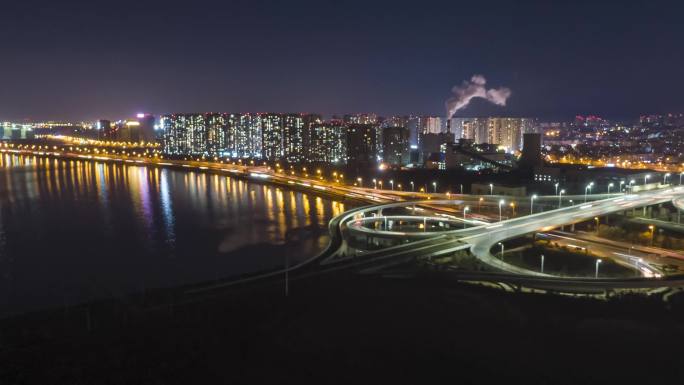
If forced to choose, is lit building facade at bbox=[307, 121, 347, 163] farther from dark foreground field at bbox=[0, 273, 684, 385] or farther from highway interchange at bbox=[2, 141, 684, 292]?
dark foreground field at bbox=[0, 273, 684, 385]

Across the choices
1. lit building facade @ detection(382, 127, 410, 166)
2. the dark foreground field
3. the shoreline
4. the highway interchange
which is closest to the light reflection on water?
the shoreline

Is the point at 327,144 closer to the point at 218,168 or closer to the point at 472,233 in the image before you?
the point at 218,168

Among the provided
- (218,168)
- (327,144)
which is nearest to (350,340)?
(218,168)

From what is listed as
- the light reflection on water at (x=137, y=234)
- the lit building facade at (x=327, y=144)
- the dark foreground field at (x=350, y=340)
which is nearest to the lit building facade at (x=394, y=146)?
the lit building facade at (x=327, y=144)

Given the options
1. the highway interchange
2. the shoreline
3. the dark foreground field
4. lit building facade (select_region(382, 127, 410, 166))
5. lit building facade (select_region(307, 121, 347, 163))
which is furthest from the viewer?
lit building facade (select_region(307, 121, 347, 163))

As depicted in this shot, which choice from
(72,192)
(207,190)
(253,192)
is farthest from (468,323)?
(72,192)

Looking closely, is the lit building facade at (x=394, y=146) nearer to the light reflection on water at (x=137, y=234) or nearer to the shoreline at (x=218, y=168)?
the shoreline at (x=218, y=168)

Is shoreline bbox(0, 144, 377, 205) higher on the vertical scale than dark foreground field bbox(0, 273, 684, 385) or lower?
higher
